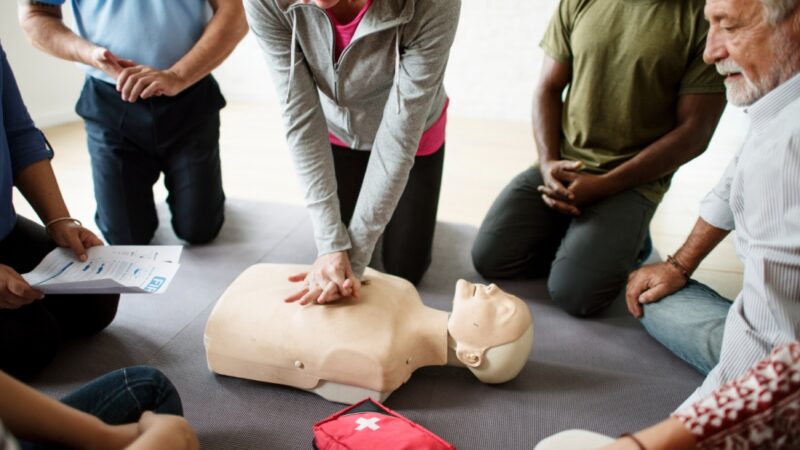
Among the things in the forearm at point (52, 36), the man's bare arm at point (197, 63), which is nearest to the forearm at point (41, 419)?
the man's bare arm at point (197, 63)

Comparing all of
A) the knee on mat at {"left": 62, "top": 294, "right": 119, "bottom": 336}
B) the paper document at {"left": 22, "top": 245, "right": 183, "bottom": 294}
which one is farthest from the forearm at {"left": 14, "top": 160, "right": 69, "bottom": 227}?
the knee on mat at {"left": 62, "top": 294, "right": 119, "bottom": 336}

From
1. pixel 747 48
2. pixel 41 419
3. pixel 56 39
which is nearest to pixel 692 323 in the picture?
pixel 747 48

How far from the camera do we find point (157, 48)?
1.69 m

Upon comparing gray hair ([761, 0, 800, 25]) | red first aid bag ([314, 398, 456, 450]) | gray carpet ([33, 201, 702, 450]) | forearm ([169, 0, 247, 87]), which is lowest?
gray carpet ([33, 201, 702, 450])

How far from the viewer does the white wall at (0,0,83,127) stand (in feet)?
8.96

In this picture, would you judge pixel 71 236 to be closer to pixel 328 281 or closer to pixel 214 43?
pixel 328 281

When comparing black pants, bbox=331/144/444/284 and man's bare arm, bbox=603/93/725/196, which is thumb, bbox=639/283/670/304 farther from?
black pants, bbox=331/144/444/284

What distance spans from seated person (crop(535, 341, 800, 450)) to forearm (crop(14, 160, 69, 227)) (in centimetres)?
139

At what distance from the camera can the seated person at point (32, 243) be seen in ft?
4.01

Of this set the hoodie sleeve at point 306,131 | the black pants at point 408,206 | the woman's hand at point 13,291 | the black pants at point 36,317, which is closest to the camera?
the woman's hand at point 13,291

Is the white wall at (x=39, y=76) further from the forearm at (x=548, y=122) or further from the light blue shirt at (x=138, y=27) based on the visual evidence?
the forearm at (x=548, y=122)

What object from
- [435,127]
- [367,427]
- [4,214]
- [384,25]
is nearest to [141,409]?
[367,427]

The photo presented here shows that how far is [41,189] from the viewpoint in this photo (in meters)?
1.34

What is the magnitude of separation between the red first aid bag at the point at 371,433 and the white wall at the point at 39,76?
108 inches
